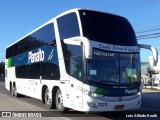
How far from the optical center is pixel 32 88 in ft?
62.2

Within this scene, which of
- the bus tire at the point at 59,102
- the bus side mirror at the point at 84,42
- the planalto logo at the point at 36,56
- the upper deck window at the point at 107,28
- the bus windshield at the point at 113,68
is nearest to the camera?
the bus side mirror at the point at 84,42

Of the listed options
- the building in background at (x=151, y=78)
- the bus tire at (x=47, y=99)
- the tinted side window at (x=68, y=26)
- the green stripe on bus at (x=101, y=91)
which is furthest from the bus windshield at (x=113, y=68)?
the building in background at (x=151, y=78)

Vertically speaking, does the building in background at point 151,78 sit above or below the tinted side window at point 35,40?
below

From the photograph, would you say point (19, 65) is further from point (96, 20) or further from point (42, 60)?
point (96, 20)

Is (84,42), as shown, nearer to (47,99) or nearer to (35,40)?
(47,99)

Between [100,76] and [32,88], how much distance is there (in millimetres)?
7561

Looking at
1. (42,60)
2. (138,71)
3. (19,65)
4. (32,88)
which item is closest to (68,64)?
(138,71)

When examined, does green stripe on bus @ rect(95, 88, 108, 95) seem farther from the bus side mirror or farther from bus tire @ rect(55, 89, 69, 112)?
bus tire @ rect(55, 89, 69, 112)

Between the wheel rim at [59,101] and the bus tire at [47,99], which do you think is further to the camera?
the bus tire at [47,99]

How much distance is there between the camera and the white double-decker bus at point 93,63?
39.8ft

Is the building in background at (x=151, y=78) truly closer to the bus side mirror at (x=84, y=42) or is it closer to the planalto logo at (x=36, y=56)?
the planalto logo at (x=36, y=56)

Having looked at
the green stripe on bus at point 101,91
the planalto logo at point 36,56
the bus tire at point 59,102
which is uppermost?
the planalto logo at point 36,56

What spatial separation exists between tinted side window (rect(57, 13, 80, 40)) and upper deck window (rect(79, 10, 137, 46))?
404mm

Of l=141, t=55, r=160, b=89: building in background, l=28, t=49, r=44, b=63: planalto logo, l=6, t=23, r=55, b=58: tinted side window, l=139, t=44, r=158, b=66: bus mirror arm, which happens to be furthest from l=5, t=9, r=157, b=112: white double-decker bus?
l=141, t=55, r=160, b=89: building in background
